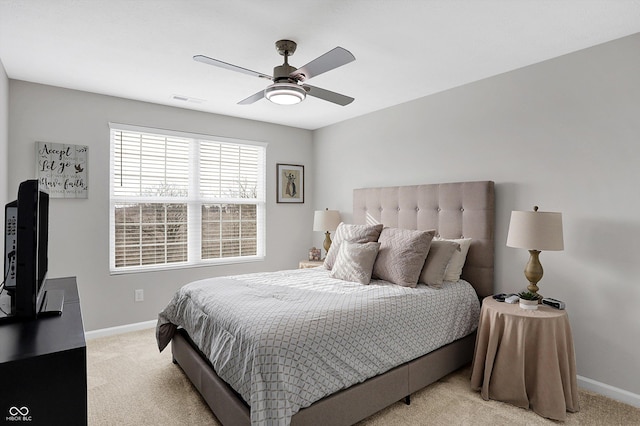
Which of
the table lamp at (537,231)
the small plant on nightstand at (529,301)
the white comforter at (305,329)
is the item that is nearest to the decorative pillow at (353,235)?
the white comforter at (305,329)

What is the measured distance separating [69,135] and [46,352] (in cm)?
312

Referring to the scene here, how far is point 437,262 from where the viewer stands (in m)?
2.94

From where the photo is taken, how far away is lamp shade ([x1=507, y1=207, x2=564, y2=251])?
2434 mm

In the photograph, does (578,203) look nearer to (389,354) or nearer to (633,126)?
(633,126)

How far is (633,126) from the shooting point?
2.41 meters

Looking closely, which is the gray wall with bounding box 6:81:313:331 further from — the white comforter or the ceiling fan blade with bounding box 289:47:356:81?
the ceiling fan blade with bounding box 289:47:356:81

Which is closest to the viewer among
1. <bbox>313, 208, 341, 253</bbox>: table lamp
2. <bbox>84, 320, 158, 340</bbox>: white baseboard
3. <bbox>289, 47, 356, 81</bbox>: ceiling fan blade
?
<bbox>289, 47, 356, 81</bbox>: ceiling fan blade

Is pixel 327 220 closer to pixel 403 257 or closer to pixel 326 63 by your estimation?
pixel 403 257

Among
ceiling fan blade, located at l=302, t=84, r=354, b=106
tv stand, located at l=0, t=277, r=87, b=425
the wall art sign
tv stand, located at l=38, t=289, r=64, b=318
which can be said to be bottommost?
tv stand, located at l=0, t=277, r=87, b=425

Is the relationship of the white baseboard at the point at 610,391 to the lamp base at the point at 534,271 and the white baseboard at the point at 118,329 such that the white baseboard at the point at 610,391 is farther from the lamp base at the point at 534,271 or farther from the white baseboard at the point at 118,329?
the white baseboard at the point at 118,329

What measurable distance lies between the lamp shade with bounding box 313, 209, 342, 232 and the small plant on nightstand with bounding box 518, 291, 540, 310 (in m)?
2.39

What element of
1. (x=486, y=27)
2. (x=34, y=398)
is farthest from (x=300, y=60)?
(x=34, y=398)

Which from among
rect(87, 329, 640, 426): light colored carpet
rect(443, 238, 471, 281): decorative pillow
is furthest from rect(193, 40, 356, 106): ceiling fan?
rect(87, 329, 640, 426): light colored carpet

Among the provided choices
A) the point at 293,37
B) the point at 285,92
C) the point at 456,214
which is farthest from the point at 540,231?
the point at 293,37
